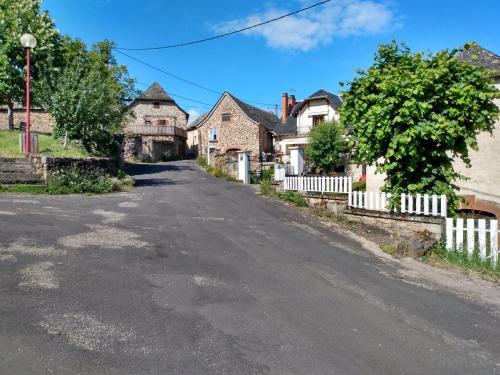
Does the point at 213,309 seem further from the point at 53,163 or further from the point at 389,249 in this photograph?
the point at 53,163

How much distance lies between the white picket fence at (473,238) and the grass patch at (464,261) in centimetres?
13

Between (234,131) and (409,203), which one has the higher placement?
(234,131)

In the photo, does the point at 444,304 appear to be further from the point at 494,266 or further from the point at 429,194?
the point at 429,194

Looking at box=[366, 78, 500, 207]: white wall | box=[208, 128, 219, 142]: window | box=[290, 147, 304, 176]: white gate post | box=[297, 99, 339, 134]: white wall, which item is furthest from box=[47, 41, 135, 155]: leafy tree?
box=[208, 128, 219, 142]: window

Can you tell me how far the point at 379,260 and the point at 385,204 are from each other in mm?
3248

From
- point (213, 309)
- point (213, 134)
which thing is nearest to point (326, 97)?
point (213, 134)

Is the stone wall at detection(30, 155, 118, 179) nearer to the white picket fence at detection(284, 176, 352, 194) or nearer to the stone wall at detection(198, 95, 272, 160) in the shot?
the white picket fence at detection(284, 176, 352, 194)

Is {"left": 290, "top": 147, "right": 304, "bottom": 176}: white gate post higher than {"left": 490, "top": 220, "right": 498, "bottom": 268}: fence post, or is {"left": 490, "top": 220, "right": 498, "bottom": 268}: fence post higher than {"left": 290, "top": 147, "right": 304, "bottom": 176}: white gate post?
{"left": 290, "top": 147, "right": 304, "bottom": 176}: white gate post

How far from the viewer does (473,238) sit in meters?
8.12

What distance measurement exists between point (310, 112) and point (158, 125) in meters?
21.1

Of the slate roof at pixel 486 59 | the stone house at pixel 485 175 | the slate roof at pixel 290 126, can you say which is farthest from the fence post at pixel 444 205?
the slate roof at pixel 290 126

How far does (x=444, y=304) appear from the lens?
17.4ft

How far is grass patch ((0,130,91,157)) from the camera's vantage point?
1505 centimetres

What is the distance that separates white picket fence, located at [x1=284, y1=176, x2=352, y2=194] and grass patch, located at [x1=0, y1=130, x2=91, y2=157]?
9.12m
